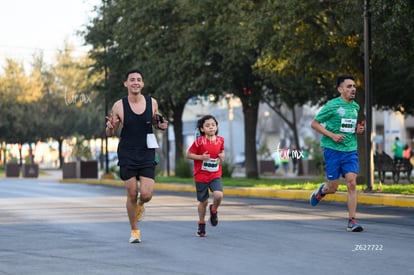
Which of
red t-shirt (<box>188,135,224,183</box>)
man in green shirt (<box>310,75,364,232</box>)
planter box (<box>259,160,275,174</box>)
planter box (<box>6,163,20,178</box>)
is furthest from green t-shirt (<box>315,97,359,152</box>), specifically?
planter box (<box>6,163,20,178</box>)

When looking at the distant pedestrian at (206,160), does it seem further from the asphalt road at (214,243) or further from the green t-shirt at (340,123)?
the green t-shirt at (340,123)

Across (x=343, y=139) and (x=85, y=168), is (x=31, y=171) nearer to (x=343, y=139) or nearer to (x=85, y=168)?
(x=85, y=168)

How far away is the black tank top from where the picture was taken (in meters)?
10.7

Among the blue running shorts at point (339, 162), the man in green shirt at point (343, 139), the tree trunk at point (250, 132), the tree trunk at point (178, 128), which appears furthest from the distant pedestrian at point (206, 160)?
the tree trunk at point (178, 128)

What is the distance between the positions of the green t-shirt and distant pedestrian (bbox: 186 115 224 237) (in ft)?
4.65

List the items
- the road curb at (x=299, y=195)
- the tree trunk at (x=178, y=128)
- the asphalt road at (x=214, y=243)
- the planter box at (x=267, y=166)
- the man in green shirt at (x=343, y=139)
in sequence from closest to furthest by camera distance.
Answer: the asphalt road at (x=214, y=243) < the man in green shirt at (x=343, y=139) < the road curb at (x=299, y=195) < the tree trunk at (x=178, y=128) < the planter box at (x=267, y=166)

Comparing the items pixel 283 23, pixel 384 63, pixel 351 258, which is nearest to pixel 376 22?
pixel 283 23

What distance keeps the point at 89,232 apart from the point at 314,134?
68.6m

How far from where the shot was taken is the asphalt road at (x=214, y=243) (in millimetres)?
8656

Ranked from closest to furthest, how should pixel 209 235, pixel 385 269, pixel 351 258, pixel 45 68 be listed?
pixel 385 269
pixel 351 258
pixel 209 235
pixel 45 68

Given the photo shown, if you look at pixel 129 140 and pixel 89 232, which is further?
pixel 89 232

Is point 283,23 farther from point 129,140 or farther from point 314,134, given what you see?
point 314,134

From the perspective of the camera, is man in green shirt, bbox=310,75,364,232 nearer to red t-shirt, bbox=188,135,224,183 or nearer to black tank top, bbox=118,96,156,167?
red t-shirt, bbox=188,135,224,183

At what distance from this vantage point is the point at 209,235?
11.9 m
